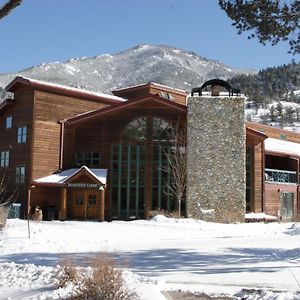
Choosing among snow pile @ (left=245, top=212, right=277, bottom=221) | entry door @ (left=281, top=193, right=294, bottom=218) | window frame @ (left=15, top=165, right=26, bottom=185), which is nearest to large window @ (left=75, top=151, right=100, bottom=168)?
window frame @ (left=15, top=165, right=26, bottom=185)

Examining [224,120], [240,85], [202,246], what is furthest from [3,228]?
[240,85]

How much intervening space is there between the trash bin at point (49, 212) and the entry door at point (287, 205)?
48.1ft

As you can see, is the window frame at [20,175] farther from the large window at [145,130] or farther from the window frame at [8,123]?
the large window at [145,130]

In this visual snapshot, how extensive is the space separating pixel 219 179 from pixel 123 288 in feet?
66.0

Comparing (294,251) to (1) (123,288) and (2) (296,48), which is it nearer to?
(2) (296,48)

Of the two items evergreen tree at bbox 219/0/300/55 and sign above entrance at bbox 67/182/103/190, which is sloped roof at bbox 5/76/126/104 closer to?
sign above entrance at bbox 67/182/103/190

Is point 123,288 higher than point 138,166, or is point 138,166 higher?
point 138,166

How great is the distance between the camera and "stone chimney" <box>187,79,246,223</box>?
2781 cm

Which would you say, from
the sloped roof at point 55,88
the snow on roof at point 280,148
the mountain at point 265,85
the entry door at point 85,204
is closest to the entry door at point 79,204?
the entry door at point 85,204

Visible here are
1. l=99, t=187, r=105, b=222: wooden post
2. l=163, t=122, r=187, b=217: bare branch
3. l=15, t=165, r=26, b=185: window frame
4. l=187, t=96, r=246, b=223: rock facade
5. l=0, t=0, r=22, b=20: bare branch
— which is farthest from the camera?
l=15, t=165, r=26, b=185: window frame

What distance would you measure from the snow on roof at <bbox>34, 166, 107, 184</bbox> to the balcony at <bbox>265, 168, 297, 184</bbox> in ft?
34.1

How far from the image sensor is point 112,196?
30.1m

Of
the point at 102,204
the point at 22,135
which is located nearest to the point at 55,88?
the point at 22,135

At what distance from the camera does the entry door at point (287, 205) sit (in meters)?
33.1
